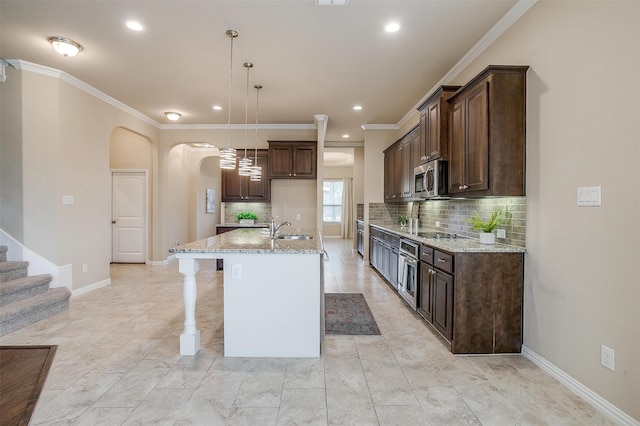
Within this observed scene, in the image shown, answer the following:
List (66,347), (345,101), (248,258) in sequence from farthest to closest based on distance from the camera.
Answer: (345,101), (66,347), (248,258)

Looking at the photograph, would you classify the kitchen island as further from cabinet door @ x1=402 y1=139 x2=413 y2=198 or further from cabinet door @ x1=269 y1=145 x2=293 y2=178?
cabinet door @ x1=269 y1=145 x2=293 y2=178

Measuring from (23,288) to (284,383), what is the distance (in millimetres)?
3450

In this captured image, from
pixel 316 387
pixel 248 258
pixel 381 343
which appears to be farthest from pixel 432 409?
pixel 248 258

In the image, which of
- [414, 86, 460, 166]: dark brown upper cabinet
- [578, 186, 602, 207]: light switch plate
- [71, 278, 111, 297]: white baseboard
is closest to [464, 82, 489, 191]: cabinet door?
[414, 86, 460, 166]: dark brown upper cabinet

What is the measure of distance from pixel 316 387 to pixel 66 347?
2298 mm

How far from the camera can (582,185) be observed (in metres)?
2.07

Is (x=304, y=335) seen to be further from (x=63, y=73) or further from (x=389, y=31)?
(x=63, y=73)

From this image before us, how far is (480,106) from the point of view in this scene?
2695 millimetres

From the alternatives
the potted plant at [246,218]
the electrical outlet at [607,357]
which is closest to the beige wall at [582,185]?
the electrical outlet at [607,357]

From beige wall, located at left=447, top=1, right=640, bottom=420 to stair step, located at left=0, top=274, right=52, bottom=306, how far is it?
5.20m

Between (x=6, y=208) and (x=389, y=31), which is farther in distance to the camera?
(x=6, y=208)

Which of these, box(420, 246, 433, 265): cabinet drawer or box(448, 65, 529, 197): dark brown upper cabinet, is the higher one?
box(448, 65, 529, 197): dark brown upper cabinet

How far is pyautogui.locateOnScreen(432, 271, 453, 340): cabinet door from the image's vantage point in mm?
2675

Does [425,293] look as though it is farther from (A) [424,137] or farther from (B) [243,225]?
(B) [243,225]
